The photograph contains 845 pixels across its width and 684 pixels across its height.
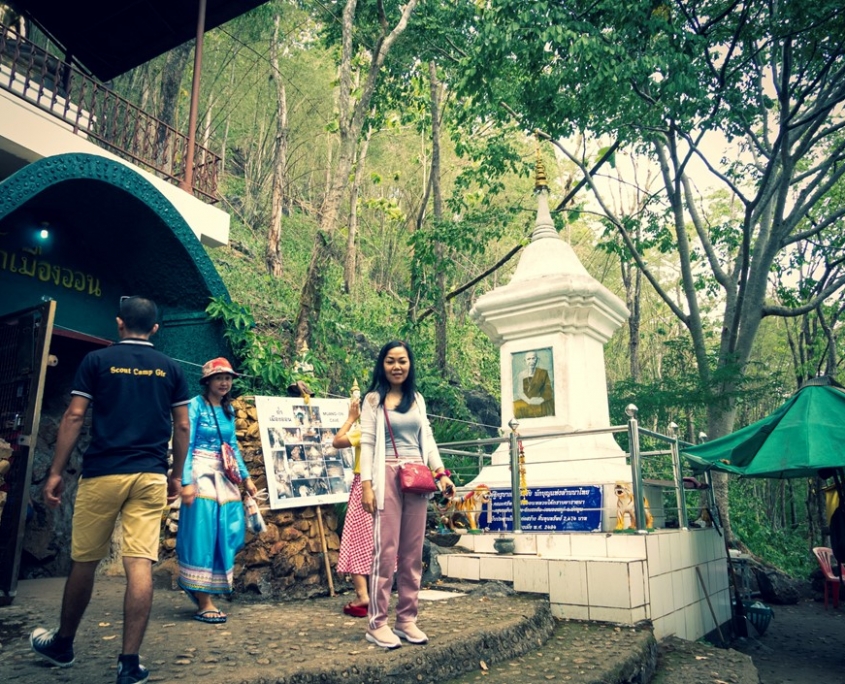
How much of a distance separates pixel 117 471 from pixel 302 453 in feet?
9.36

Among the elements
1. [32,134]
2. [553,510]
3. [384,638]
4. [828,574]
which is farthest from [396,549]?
[828,574]

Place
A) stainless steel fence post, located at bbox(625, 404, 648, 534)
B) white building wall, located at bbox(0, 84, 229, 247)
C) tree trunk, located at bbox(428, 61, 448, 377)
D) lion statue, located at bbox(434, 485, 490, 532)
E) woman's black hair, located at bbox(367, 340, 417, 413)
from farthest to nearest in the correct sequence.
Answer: tree trunk, located at bbox(428, 61, 448, 377)
lion statue, located at bbox(434, 485, 490, 532)
white building wall, located at bbox(0, 84, 229, 247)
stainless steel fence post, located at bbox(625, 404, 648, 534)
woman's black hair, located at bbox(367, 340, 417, 413)

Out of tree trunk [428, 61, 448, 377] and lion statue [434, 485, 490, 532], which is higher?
tree trunk [428, 61, 448, 377]

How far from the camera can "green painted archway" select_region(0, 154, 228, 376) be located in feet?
20.5

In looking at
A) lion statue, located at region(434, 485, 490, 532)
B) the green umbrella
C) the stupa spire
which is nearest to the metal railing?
lion statue, located at region(434, 485, 490, 532)

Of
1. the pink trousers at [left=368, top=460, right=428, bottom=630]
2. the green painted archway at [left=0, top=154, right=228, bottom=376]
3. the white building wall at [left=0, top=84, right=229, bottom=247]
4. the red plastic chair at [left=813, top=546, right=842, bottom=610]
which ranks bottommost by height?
the red plastic chair at [left=813, top=546, right=842, bottom=610]

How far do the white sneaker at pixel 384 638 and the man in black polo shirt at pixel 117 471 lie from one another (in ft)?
4.26

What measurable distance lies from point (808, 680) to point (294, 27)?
814 inches

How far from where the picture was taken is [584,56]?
8938mm

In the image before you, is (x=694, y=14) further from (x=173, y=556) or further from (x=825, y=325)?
(x=173, y=556)

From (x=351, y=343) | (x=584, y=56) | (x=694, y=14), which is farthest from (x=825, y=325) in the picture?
(x=351, y=343)

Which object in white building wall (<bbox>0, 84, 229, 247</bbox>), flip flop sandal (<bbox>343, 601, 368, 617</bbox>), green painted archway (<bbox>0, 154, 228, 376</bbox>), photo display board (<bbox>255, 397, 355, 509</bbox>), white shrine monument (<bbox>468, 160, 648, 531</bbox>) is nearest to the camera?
flip flop sandal (<bbox>343, 601, 368, 617</bbox>)

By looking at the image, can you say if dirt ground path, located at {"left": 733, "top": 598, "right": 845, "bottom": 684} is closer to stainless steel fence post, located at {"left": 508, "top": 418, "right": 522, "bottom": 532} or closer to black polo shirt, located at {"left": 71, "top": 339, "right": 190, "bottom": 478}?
stainless steel fence post, located at {"left": 508, "top": 418, "right": 522, "bottom": 532}

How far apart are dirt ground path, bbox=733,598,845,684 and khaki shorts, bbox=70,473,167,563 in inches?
208
